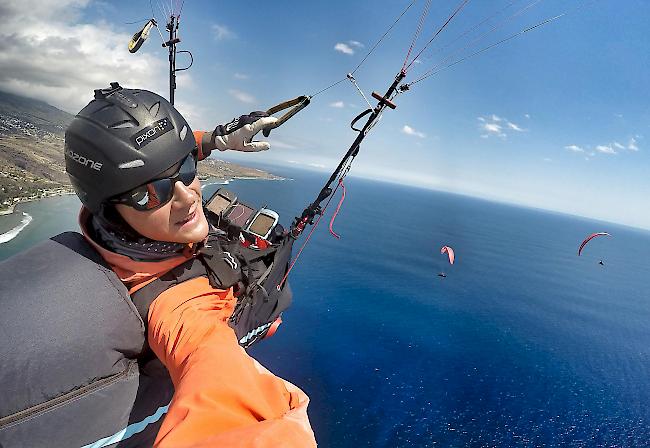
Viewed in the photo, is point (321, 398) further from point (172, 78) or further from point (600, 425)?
point (172, 78)

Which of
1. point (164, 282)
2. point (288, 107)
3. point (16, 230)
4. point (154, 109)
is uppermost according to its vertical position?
point (288, 107)

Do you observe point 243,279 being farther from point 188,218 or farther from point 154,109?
point 154,109

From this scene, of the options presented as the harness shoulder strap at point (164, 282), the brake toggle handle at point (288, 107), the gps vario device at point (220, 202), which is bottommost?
the harness shoulder strap at point (164, 282)

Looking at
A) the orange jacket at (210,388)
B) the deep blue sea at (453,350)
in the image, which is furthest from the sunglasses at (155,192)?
the deep blue sea at (453,350)

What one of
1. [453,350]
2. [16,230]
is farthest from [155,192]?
[16,230]

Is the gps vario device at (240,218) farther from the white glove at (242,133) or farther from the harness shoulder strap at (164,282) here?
the harness shoulder strap at (164,282)

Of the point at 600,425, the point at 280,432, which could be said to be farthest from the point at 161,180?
the point at 600,425
